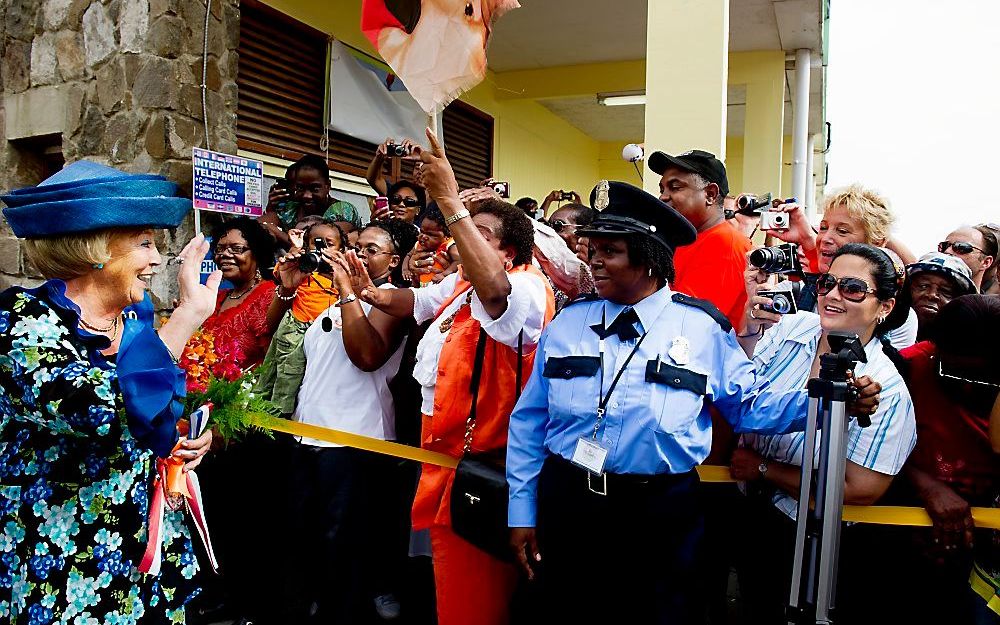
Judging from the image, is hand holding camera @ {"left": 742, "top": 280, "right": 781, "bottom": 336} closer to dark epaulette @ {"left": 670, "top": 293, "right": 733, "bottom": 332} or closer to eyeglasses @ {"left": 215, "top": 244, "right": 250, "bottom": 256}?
dark epaulette @ {"left": 670, "top": 293, "right": 733, "bottom": 332}

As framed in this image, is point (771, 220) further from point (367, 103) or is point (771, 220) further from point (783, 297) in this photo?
point (367, 103)

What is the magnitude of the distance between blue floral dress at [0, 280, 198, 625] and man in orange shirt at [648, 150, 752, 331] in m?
2.13

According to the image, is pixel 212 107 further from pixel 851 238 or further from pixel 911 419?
pixel 911 419

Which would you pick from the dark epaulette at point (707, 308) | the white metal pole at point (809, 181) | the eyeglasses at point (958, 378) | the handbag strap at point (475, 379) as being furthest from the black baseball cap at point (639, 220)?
the white metal pole at point (809, 181)

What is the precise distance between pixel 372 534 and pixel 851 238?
2.60 m

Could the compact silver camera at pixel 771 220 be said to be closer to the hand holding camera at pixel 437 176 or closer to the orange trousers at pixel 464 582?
the hand holding camera at pixel 437 176

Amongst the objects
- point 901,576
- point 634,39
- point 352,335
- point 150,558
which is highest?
point 634,39

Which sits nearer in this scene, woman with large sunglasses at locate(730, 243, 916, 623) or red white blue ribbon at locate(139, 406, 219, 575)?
red white blue ribbon at locate(139, 406, 219, 575)

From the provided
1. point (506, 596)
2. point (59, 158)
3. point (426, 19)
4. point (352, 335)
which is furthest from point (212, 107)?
point (506, 596)

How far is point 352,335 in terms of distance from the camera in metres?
3.28

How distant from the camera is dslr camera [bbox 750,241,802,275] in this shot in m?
2.46

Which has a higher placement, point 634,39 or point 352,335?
point 634,39

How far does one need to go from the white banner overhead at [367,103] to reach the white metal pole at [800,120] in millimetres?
4725

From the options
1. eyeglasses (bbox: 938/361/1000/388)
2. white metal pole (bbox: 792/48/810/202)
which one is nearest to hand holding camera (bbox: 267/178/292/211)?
eyeglasses (bbox: 938/361/1000/388)
